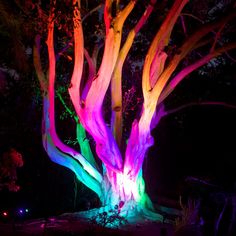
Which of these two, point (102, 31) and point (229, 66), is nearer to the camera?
point (102, 31)

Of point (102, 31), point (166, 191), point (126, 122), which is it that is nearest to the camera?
point (102, 31)

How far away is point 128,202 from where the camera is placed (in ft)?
30.1

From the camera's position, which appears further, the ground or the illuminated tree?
the illuminated tree

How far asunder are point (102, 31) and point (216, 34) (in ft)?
8.32

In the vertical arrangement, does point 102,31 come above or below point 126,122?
above

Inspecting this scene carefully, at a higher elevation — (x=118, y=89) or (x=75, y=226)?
(x=118, y=89)

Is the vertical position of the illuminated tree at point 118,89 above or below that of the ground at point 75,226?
above

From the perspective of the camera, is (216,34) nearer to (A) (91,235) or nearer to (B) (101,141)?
(B) (101,141)

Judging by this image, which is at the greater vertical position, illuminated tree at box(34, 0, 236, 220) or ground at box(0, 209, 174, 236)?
illuminated tree at box(34, 0, 236, 220)

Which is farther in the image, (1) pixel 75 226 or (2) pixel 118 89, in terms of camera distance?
(2) pixel 118 89

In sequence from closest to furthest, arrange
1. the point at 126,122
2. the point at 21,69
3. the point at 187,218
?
the point at 187,218 < the point at 21,69 < the point at 126,122

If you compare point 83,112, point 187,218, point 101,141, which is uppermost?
point 83,112

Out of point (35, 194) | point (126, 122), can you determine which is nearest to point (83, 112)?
point (126, 122)

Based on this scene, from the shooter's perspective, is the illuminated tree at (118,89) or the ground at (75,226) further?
the illuminated tree at (118,89)
